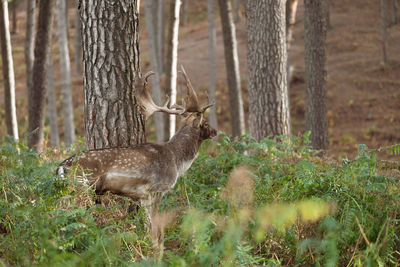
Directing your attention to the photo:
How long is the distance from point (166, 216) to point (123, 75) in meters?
2.19

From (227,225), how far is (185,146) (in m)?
2.35

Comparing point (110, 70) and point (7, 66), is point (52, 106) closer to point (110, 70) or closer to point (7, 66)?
point (7, 66)

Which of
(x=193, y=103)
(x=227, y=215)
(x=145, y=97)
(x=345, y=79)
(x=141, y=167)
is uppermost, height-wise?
(x=345, y=79)

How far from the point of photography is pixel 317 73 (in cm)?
1193

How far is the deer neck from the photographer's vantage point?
6234mm

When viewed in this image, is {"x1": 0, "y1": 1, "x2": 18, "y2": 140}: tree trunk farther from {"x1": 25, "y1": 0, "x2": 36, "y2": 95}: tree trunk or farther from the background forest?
the background forest

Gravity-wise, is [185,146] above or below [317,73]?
below

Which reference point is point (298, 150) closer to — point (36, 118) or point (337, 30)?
point (36, 118)

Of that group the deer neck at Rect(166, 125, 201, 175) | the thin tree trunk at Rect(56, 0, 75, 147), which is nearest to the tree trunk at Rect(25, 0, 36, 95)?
the thin tree trunk at Rect(56, 0, 75, 147)

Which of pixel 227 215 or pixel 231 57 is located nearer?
pixel 227 215

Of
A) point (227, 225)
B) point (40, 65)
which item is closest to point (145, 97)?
point (227, 225)

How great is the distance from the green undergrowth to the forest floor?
396 inches

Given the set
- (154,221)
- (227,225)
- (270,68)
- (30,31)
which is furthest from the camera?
(30,31)

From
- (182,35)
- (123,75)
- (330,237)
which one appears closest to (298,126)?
(123,75)
